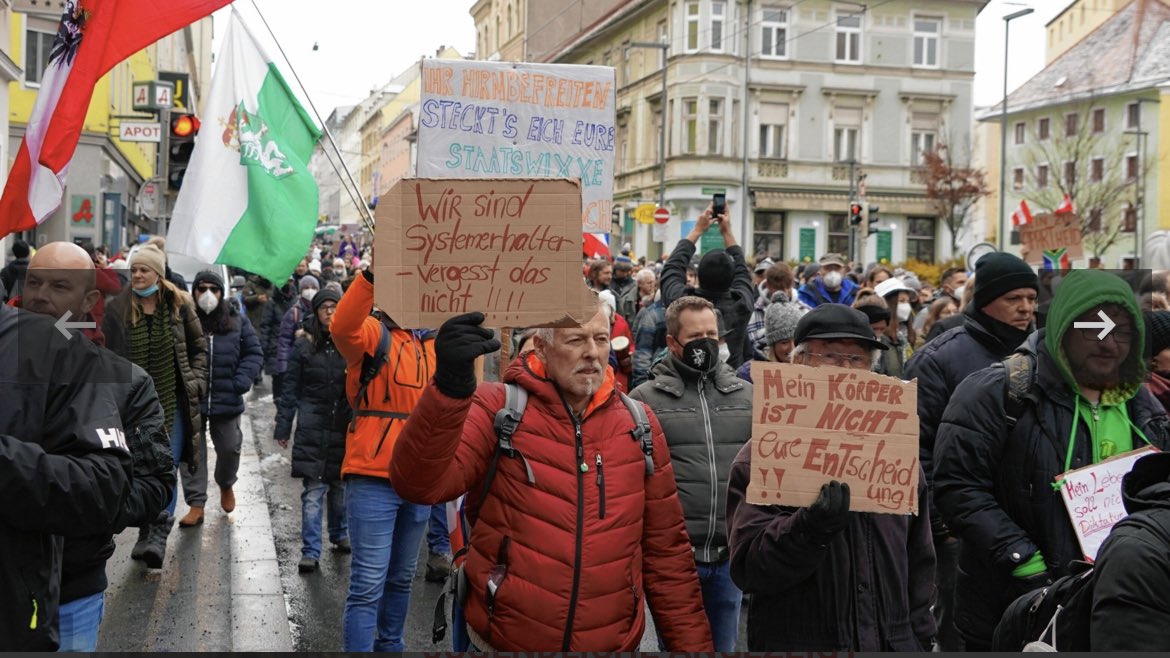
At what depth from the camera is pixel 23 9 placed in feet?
49.2

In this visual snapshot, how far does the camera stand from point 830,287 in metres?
11.4

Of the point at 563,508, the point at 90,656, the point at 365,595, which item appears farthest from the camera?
the point at 365,595

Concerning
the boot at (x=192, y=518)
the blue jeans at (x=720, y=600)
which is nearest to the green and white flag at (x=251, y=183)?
the blue jeans at (x=720, y=600)

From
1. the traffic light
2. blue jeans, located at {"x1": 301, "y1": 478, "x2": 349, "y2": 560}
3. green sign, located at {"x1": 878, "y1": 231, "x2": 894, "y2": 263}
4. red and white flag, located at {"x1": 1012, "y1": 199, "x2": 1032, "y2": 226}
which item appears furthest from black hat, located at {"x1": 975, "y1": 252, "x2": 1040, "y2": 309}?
green sign, located at {"x1": 878, "y1": 231, "x2": 894, "y2": 263}

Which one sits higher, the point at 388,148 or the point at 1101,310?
the point at 388,148

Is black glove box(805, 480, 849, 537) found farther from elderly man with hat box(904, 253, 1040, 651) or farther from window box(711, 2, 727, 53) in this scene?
window box(711, 2, 727, 53)

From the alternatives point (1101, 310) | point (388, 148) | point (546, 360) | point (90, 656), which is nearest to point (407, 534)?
point (546, 360)

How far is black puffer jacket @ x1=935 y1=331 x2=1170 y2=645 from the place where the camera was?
3.87 m

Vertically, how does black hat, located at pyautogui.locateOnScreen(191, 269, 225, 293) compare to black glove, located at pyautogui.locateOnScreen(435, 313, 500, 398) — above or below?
above

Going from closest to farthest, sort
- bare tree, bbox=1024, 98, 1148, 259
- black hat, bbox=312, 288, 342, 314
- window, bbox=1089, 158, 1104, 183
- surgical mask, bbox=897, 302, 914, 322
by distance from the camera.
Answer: black hat, bbox=312, 288, 342, 314 < surgical mask, bbox=897, 302, 914, 322 < bare tree, bbox=1024, 98, 1148, 259 < window, bbox=1089, 158, 1104, 183

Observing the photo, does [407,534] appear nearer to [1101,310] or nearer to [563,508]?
[563,508]

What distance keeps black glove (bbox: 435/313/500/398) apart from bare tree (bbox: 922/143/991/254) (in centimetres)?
4347

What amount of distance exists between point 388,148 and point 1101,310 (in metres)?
97.0

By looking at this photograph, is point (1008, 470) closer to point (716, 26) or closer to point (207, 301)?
point (207, 301)
